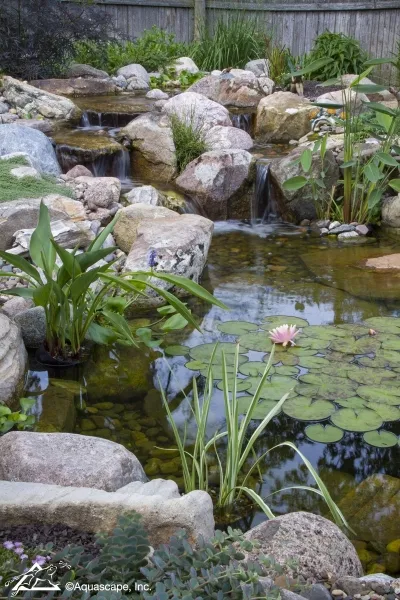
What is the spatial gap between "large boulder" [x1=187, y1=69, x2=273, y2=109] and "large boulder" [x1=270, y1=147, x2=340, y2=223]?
3.33 m

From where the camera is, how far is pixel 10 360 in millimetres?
3629

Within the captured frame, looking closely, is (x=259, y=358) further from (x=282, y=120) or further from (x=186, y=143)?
(x=282, y=120)

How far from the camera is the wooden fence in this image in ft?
40.6

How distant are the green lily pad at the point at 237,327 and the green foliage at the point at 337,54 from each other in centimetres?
778

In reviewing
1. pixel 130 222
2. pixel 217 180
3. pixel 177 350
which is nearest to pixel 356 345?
pixel 177 350

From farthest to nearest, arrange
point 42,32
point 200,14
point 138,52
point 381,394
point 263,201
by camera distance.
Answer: point 200,14 < point 138,52 < point 42,32 < point 263,201 < point 381,394

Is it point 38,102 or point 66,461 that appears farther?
point 38,102

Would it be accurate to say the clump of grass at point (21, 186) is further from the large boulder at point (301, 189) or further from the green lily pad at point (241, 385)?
the green lily pad at point (241, 385)

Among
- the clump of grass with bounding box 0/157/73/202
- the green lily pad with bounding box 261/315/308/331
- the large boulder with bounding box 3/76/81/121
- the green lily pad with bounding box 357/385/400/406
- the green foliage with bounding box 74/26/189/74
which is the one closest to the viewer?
the green lily pad with bounding box 357/385/400/406

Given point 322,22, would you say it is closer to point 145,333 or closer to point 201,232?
point 201,232

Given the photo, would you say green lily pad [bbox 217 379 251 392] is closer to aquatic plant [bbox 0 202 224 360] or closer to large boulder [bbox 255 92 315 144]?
aquatic plant [bbox 0 202 224 360]

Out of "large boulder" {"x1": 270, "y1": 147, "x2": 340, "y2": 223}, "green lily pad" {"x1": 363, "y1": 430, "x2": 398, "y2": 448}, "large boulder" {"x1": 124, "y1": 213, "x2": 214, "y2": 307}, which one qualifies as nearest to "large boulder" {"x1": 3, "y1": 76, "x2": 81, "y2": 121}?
"large boulder" {"x1": 270, "y1": 147, "x2": 340, "y2": 223}

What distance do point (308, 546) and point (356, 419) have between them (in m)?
1.33

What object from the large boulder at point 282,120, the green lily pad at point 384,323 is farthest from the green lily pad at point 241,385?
the large boulder at point 282,120
